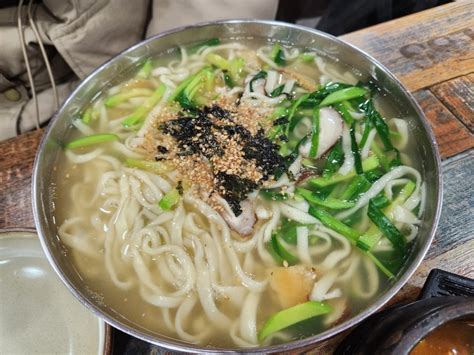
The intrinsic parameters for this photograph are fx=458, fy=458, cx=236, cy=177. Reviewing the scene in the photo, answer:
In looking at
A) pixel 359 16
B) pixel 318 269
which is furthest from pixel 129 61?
pixel 359 16

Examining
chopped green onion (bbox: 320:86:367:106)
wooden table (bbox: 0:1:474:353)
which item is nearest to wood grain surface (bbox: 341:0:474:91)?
wooden table (bbox: 0:1:474:353)

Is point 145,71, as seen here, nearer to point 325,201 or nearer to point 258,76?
point 258,76

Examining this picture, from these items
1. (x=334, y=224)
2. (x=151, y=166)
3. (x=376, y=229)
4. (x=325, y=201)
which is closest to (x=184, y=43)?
(x=151, y=166)

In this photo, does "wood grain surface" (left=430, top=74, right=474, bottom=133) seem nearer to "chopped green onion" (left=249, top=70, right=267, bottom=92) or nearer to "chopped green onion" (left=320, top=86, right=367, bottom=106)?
"chopped green onion" (left=320, top=86, right=367, bottom=106)

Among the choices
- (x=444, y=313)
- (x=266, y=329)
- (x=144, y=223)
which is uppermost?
(x=444, y=313)

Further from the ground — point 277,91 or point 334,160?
point 277,91

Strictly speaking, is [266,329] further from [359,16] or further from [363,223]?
[359,16]
